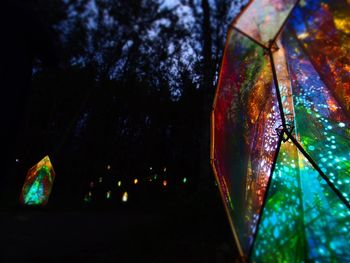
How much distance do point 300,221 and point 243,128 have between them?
1217mm

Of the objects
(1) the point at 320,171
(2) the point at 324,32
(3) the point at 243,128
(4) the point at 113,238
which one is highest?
(2) the point at 324,32

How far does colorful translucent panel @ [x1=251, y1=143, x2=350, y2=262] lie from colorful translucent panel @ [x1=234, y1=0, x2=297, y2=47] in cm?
135

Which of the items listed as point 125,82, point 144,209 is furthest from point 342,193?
point 125,82

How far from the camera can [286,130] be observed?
→ 3502mm

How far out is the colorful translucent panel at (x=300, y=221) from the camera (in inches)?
132

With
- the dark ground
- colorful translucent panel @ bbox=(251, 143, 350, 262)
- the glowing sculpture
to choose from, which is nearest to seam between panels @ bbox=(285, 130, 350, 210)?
colorful translucent panel @ bbox=(251, 143, 350, 262)

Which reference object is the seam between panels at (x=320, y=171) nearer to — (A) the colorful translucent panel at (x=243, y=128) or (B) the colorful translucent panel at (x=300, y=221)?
(B) the colorful translucent panel at (x=300, y=221)

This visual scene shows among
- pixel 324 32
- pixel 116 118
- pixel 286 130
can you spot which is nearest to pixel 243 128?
pixel 286 130

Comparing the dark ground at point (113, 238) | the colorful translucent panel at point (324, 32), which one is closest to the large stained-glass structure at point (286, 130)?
the colorful translucent panel at point (324, 32)

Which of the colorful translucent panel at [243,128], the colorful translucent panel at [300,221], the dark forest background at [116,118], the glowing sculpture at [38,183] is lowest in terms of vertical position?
the colorful translucent panel at [300,221]

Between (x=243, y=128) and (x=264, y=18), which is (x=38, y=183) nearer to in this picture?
(x=243, y=128)

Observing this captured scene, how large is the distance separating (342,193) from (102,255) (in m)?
5.22

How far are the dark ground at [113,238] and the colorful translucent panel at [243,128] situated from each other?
2.69m

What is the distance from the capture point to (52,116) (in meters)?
23.6
